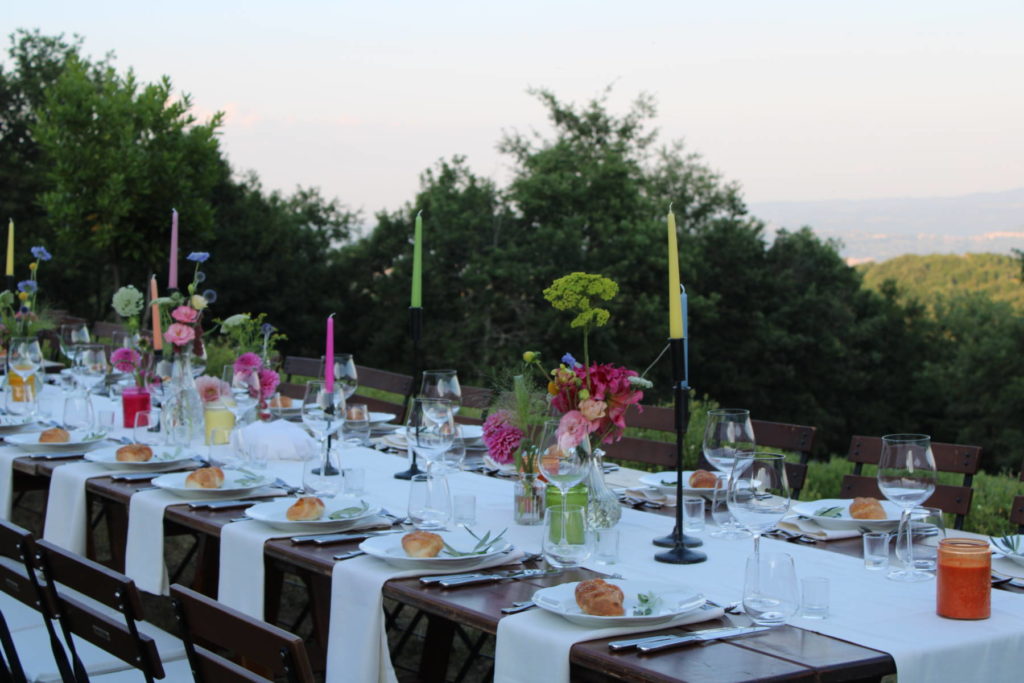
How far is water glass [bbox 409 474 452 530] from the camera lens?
9.35 ft

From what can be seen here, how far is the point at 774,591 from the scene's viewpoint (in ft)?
7.00

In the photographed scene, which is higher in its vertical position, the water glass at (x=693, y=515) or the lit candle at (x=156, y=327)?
the lit candle at (x=156, y=327)

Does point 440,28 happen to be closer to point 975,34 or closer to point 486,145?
point 486,145

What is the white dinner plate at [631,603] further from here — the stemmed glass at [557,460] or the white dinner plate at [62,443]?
the white dinner plate at [62,443]

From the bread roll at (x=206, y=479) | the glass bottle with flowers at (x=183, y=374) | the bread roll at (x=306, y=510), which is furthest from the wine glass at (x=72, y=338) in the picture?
the bread roll at (x=306, y=510)

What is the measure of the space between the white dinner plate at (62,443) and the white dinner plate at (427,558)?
6.10 ft

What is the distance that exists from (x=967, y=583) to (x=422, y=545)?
3.60ft

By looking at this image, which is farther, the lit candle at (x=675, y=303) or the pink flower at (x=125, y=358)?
the pink flower at (x=125, y=358)

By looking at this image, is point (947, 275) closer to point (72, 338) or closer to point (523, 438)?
point (72, 338)

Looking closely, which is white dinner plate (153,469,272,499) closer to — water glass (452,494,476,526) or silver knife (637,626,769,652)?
water glass (452,494,476,526)

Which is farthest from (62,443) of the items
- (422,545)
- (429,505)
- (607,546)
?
(607,546)

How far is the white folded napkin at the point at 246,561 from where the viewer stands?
9.30ft

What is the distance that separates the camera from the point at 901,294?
95.7 ft

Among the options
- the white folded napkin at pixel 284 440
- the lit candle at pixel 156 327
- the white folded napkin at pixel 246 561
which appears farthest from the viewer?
the lit candle at pixel 156 327
